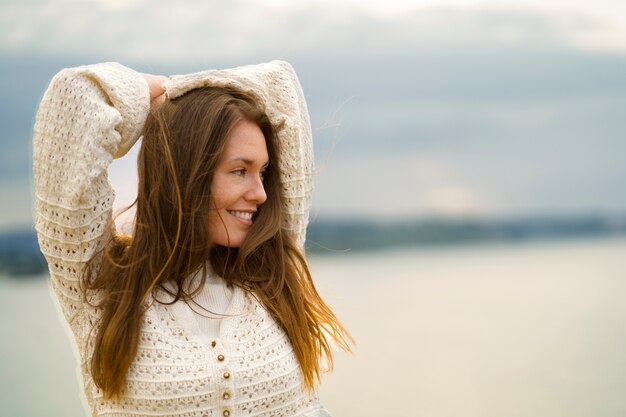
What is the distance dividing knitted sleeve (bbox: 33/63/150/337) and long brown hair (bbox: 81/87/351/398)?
55mm

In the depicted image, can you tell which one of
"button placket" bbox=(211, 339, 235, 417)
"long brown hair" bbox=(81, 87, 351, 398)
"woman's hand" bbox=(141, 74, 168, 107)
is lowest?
"button placket" bbox=(211, 339, 235, 417)

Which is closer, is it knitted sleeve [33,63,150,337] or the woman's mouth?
knitted sleeve [33,63,150,337]

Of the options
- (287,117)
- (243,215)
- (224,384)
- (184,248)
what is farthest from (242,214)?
(224,384)

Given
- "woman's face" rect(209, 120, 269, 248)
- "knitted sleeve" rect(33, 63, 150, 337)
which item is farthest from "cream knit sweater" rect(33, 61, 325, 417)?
"woman's face" rect(209, 120, 269, 248)

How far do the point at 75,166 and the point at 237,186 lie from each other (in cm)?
38

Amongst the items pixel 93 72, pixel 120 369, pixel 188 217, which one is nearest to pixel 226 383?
pixel 120 369

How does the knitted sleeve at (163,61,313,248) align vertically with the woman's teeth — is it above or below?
above

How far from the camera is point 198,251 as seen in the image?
6.86 feet

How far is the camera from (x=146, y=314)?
200 centimetres

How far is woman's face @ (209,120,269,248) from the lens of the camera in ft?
6.82

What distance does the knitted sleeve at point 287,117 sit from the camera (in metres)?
2.17

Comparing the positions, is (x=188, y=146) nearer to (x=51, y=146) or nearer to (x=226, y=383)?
(x=51, y=146)

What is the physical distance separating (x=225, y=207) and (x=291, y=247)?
0.25 metres

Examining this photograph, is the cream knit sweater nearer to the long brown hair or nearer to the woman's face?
the long brown hair
